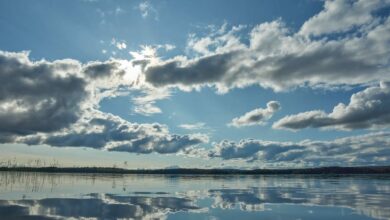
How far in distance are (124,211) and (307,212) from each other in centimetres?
1607

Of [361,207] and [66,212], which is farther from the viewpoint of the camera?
[361,207]

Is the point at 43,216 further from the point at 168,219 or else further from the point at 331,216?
the point at 331,216

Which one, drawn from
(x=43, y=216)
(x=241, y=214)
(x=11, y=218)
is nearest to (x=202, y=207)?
(x=241, y=214)

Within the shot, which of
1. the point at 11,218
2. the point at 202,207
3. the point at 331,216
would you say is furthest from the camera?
the point at 202,207

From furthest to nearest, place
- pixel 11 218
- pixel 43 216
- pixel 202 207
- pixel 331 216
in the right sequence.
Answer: pixel 202 207 → pixel 331 216 → pixel 43 216 → pixel 11 218

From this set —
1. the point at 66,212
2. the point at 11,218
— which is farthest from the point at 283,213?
the point at 11,218

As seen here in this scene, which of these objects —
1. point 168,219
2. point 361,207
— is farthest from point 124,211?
point 361,207

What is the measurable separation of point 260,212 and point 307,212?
13.7 ft

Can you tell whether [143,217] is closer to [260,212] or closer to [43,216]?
[43,216]

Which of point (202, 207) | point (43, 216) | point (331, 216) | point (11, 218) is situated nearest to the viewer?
point (11, 218)

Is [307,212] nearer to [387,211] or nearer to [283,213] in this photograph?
[283,213]

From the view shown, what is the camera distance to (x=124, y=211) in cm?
3509

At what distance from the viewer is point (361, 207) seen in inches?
1555

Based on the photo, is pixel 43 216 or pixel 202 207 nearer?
pixel 43 216
